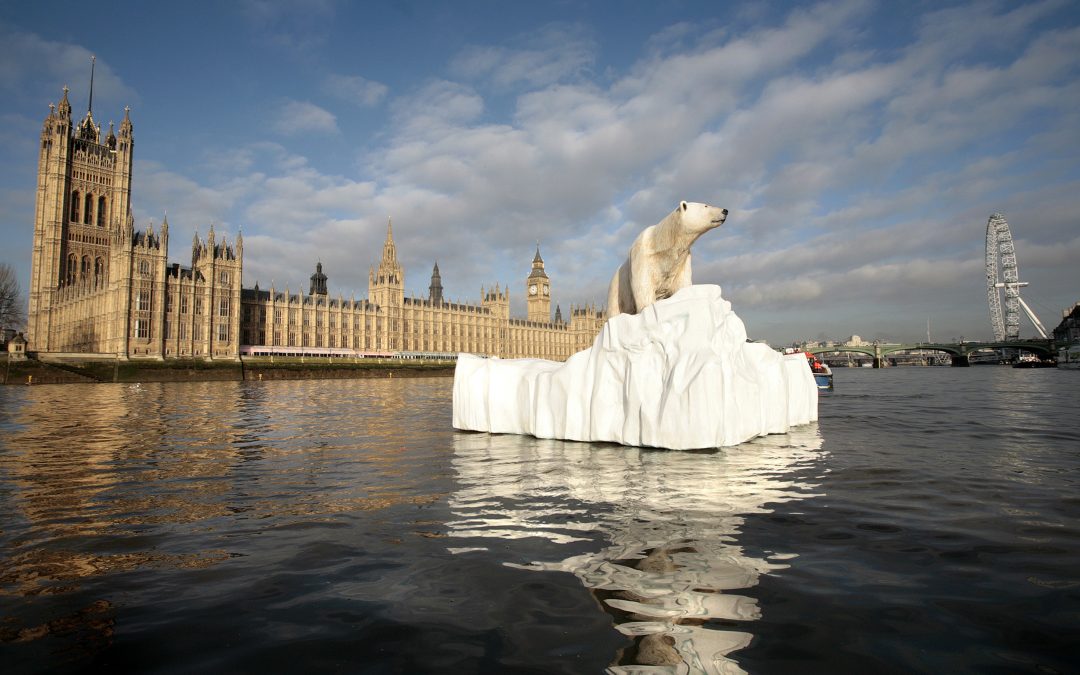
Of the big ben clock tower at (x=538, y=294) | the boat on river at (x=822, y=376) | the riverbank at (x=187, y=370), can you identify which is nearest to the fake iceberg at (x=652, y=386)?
the boat on river at (x=822, y=376)

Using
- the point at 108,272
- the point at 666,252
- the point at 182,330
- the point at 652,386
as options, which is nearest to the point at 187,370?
the point at 182,330

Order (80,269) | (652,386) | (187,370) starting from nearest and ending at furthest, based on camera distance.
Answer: (652,386) → (187,370) → (80,269)

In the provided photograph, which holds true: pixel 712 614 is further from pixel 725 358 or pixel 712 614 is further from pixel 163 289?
pixel 163 289

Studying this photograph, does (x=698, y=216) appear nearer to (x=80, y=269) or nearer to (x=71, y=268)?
(x=80, y=269)

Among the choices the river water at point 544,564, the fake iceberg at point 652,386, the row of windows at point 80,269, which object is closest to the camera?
the river water at point 544,564

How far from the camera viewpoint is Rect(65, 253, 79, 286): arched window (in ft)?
294

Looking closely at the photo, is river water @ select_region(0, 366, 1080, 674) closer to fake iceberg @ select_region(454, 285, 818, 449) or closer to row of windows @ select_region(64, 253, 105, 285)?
fake iceberg @ select_region(454, 285, 818, 449)

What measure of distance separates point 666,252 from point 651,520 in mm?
8972

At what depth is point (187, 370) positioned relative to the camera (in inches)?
2301

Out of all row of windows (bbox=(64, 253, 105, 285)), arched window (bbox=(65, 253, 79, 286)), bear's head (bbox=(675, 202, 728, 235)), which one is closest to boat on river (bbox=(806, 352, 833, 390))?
bear's head (bbox=(675, 202, 728, 235))

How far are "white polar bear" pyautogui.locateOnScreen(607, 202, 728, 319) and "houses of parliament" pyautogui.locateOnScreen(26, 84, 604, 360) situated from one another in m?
65.0

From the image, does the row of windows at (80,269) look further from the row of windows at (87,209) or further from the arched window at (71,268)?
the row of windows at (87,209)

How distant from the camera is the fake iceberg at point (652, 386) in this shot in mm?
11578

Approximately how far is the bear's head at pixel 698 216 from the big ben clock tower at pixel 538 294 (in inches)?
5068
